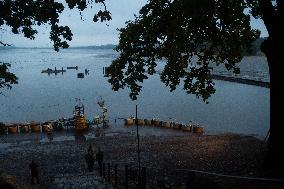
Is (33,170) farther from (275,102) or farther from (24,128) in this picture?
(24,128)

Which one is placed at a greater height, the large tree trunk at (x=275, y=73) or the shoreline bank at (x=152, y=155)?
the large tree trunk at (x=275, y=73)

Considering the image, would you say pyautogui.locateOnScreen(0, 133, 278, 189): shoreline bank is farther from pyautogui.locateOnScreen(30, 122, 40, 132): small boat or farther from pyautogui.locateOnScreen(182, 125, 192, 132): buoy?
pyautogui.locateOnScreen(30, 122, 40, 132): small boat

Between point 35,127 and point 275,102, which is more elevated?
point 275,102

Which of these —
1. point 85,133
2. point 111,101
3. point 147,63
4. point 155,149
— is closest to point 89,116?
point 111,101

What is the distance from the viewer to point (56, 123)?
149 feet

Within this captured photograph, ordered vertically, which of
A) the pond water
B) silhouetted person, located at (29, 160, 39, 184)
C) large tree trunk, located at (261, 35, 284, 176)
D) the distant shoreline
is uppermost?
large tree trunk, located at (261, 35, 284, 176)

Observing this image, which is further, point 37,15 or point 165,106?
point 165,106

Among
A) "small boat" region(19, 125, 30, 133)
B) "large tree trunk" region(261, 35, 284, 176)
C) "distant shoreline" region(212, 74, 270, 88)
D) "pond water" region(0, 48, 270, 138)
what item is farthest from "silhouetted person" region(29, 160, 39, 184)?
"distant shoreline" region(212, 74, 270, 88)

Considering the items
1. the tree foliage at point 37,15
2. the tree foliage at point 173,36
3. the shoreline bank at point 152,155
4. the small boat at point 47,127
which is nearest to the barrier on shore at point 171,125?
the shoreline bank at point 152,155

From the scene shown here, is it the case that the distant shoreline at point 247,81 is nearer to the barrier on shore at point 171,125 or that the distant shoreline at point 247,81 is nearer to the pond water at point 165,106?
the pond water at point 165,106

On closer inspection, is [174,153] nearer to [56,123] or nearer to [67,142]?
[67,142]

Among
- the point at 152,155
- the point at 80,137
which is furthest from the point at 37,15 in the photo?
the point at 80,137

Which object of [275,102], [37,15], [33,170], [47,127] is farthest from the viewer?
[47,127]

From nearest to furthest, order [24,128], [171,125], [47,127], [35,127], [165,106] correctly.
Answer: [47,127]
[24,128]
[35,127]
[171,125]
[165,106]
